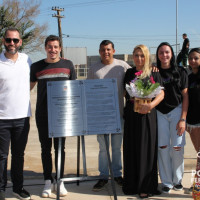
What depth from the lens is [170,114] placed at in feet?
14.0

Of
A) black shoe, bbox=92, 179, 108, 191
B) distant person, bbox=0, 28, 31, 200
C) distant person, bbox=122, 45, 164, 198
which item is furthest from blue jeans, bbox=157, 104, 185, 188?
distant person, bbox=0, 28, 31, 200

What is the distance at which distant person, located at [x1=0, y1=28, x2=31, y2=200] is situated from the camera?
3.93 m

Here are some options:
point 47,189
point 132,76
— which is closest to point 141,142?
point 132,76

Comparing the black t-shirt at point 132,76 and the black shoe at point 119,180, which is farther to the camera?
the black shoe at point 119,180

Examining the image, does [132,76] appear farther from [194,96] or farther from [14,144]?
[14,144]

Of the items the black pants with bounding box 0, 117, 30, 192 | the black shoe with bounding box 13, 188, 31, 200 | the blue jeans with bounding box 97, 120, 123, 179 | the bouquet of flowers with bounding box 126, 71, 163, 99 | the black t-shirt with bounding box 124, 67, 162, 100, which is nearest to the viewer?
the bouquet of flowers with bounding box 126, 71, 163, 99

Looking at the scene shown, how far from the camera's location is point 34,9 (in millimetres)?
Result: 30203

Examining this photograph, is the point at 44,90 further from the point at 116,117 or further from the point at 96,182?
the point at 96,182

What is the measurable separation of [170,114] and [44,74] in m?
1.86

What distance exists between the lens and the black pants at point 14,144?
4.02 metres

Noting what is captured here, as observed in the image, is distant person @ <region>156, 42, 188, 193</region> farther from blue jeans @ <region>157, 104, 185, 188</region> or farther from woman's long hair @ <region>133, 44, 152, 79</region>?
woman's long hair @ <region>133, 44, 152, 79</region>

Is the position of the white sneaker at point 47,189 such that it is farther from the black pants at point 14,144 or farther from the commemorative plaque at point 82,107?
the commemorative plaque at point 82,107

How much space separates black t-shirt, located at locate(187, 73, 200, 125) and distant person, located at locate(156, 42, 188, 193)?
4.3 inches

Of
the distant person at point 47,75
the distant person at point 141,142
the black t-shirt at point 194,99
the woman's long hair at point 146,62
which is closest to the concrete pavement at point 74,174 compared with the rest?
the distant person at point 141,142
